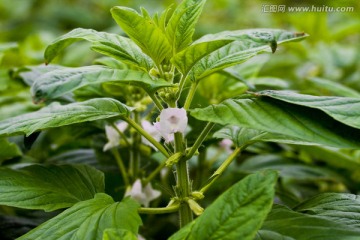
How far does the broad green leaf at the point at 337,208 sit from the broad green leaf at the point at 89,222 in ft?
0.75

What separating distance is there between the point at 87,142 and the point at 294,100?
0.61 m

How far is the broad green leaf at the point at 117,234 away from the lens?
1.57 feet

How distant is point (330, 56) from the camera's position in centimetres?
153

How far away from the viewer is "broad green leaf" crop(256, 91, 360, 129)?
1.67ft

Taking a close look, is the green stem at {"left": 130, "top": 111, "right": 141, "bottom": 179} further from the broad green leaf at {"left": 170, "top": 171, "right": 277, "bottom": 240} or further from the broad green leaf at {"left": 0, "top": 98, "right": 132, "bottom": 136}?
the broad green leaf at {"left": 170, "top": 171, "right": 277, "bottom": 240}

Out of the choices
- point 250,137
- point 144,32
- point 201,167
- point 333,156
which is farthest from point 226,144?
point 144,32

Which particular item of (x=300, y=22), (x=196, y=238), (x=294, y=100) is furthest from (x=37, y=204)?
(x=300, y=22)

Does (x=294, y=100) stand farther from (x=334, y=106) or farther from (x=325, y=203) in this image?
(x=325, y=203)

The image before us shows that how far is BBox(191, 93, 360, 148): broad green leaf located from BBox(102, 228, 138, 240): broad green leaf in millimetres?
140

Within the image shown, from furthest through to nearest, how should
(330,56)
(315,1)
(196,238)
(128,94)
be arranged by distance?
(315,1) → (330,56) → (128,94) → (196,238)

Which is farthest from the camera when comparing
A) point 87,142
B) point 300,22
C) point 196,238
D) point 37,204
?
point 300,22

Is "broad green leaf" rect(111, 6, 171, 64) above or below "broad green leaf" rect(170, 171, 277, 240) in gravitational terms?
above

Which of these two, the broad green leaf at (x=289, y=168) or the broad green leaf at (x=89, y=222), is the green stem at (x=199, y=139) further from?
the broad green leaf at (x=289, y=168)

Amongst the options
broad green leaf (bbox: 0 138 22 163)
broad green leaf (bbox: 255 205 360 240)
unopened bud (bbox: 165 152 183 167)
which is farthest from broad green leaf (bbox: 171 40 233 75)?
broad green leaf (bbox: 0 138 22 163)
